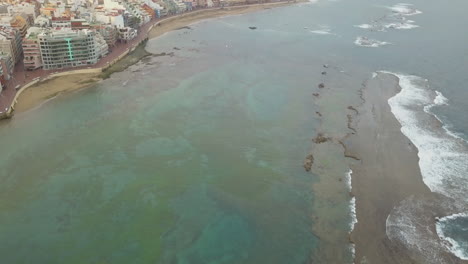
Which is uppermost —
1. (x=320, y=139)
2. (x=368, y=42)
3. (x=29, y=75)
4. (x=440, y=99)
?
(x=368, y=42)

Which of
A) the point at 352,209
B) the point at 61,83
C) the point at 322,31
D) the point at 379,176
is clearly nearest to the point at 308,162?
the point at 379,176

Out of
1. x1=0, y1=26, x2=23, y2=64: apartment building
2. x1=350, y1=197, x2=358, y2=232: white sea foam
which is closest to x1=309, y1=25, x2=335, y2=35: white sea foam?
x1=0, y1=26, x2=23, y2=64: apartment building

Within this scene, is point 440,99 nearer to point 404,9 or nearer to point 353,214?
point 353,214

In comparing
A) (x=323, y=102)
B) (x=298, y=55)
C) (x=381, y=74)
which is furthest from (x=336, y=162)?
(x=298, y=55)

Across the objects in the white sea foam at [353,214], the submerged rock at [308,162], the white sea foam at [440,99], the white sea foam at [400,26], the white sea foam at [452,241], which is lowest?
the white sea foam at [452,241]

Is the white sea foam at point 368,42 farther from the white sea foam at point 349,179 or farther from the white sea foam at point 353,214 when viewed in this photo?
the white sea foam at point 353,214

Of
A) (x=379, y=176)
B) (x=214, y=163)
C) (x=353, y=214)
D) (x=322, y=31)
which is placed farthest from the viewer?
(x=322, y=31)

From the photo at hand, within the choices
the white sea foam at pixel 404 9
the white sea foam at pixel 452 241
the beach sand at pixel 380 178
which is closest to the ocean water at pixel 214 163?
the white sea foam at pixel 452 241
